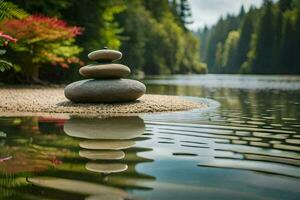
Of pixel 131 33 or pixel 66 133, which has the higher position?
pixel 131 33

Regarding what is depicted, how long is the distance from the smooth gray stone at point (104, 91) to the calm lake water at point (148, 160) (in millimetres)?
3652

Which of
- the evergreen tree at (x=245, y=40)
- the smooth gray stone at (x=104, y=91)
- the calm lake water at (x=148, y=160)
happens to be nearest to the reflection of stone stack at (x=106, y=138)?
the calm lake water at (x=148, y=160)

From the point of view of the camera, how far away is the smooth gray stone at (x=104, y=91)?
12.4 m

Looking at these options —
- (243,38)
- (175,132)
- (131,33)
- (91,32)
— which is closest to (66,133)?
(175,132)

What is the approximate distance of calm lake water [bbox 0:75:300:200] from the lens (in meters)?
4.03

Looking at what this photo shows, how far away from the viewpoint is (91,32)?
28922mm

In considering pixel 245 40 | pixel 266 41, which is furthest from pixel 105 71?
pixel 245 40

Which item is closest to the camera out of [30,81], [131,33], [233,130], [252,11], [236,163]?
[236,163]

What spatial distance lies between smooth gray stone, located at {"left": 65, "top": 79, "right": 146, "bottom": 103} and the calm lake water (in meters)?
3.65

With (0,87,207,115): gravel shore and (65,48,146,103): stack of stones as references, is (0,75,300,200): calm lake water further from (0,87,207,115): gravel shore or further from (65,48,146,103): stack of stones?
(65,48,146,103): stack of stones

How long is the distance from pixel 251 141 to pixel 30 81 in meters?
19.3

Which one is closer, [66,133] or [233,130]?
[66,133]

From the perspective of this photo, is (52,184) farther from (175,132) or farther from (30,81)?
(30,81)

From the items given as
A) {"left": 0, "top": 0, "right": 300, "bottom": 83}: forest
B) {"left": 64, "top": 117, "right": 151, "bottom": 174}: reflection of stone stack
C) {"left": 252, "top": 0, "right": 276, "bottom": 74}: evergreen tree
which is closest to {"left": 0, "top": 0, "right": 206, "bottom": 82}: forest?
{"left": 0, "top": 0, "right": 300, "bottom": 83}: forest
